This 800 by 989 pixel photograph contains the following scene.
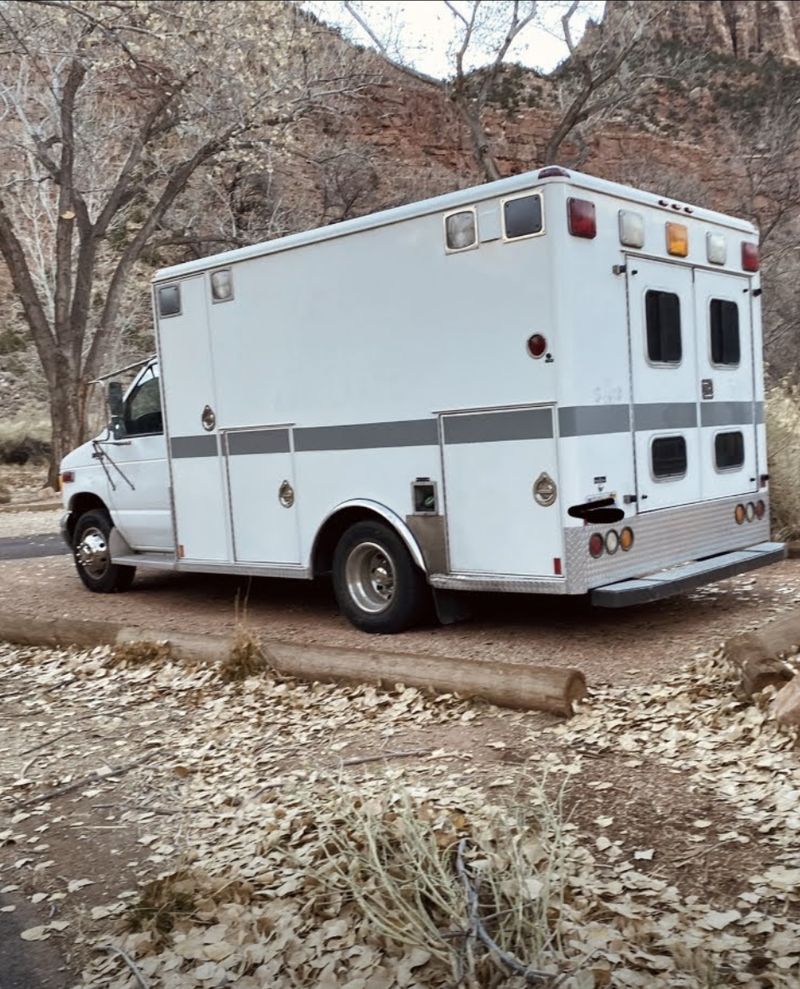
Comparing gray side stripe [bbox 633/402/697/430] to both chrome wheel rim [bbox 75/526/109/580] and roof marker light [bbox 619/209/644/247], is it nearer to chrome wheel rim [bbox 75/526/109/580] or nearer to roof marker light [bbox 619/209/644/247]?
roof marker light [bbox 619/209/644/247]

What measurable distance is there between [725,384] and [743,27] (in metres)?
71.6

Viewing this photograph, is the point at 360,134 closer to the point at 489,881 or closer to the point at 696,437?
the point at 696,437

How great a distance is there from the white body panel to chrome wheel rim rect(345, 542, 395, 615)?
34cm

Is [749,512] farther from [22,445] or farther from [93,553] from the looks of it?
[22,445]

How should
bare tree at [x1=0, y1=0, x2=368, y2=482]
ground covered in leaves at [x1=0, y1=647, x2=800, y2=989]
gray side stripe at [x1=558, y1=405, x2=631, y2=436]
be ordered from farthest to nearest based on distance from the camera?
1. bare tree at [x1=0, y1=0, x2=368, y2=482]
2. gray side stripe at [x1=558, y1=405, x2=631, y2=436]
3. ground covered in leaves at [x1=0, y1=647, x2=800, y2=989]

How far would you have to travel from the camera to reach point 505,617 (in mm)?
7508

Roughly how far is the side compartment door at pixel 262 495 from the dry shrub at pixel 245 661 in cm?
155

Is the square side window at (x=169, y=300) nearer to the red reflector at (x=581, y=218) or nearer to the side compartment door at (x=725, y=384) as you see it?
the red reflector at (x=581, y=218)

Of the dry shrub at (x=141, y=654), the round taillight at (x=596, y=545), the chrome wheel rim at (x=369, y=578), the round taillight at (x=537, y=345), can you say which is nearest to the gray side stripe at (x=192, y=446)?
the chrome wheel rim at (x=369, y=578)

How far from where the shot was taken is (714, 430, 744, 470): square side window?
23.5 ft

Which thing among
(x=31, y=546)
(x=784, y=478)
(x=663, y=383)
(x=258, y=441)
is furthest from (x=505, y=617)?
(x=31, y=546)

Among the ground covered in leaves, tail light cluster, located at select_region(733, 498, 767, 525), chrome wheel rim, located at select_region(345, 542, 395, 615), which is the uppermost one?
tail light cluster, located at select_region(733, 498, 767, 525)

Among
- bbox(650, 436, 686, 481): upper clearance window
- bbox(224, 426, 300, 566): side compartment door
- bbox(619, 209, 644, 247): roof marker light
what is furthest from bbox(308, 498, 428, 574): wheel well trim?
bbox(619, 209, 644, 247): roof marker light

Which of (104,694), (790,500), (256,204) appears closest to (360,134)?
(256,204)
